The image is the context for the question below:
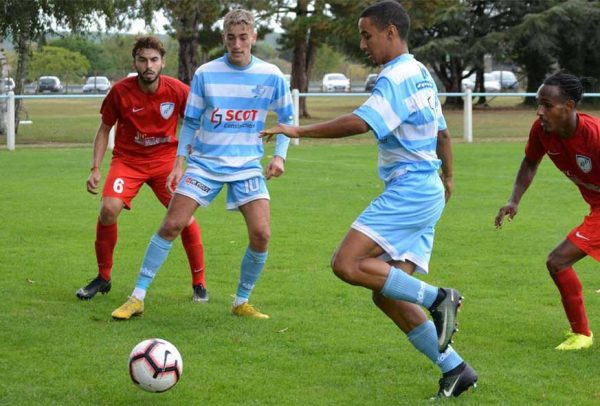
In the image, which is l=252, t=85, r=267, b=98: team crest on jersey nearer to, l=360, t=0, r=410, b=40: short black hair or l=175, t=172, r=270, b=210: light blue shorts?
l=175, t=172, r=270, b=210: light blue shorts

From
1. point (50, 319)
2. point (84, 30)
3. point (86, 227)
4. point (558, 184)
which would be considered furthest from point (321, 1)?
point (50, 319)

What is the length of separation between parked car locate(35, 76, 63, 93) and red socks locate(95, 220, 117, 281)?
5650cm

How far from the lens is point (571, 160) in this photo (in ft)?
21.0

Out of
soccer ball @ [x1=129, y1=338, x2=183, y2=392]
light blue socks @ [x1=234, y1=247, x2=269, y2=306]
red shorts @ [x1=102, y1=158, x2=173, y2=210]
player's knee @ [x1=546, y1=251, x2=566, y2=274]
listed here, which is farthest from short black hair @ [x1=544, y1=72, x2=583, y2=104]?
red shorts @ [x1=102, y1=158, x2=173, y2=210]

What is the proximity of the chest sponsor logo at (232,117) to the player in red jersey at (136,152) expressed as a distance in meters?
0.87

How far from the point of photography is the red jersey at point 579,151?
6273 mm

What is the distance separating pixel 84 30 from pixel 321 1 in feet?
40.6

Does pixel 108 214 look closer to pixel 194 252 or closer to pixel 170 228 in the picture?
pixel 194 252

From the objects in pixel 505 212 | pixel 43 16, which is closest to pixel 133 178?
pixel 505 212

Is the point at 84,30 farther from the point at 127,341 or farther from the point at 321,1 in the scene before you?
the point at 127,341

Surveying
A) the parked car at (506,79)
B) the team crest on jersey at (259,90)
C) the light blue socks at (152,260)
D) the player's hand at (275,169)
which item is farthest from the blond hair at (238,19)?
the parked car at (506,79)

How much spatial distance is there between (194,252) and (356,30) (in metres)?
29.2

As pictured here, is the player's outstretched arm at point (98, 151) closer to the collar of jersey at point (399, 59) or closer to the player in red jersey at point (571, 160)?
the player in red jersey at point (571, 160)

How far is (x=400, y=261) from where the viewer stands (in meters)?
5.41
